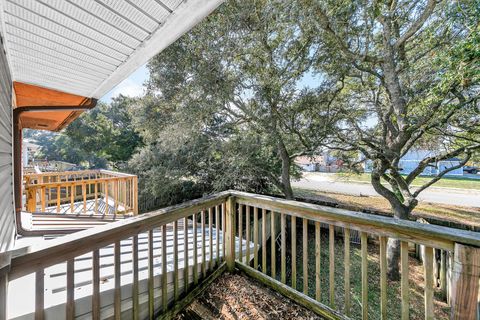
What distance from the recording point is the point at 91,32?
1539 mm

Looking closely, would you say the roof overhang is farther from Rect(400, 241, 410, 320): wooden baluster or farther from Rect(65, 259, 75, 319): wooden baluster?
Rect(400, 241, 410, 320): wooden baluster

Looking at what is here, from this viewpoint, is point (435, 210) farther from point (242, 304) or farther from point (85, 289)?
point (85, 289)

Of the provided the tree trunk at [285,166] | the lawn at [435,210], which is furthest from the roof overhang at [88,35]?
the lawn at [435,210]

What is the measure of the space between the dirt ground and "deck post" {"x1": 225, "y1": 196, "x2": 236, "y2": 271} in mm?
227

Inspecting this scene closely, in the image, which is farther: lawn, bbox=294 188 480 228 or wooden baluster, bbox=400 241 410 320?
lawn, bbox=294 188 480 228

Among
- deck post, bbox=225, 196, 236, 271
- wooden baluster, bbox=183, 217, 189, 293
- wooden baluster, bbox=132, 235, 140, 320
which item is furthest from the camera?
deck post, bbox=225, 196, 236, 271

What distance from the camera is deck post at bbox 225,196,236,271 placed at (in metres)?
2.34

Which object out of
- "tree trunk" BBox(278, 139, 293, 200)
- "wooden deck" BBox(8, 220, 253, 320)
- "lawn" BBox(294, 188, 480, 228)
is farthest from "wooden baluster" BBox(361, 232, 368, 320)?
"lawn" BBox(294, 188, 480, 228)

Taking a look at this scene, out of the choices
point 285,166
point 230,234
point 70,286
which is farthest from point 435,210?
point 70,286

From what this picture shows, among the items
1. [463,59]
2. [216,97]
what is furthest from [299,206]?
[216,97]

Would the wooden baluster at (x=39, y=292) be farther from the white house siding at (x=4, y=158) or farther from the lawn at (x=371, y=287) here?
the lawn at (x=371, y=287)

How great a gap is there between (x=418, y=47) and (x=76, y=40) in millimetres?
6117

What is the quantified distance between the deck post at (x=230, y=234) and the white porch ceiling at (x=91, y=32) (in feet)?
5.53

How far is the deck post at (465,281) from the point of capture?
3.68 ft
